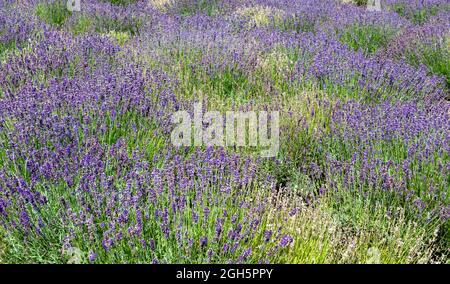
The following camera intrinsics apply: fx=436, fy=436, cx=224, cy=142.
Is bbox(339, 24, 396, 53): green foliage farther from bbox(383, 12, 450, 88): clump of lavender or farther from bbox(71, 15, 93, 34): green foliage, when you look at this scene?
bbox(71, 15, 93, 34): green foliage

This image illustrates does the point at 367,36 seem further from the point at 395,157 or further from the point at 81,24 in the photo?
the point at 81,24

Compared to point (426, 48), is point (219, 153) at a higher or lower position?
lower

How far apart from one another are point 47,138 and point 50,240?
660 millimetres

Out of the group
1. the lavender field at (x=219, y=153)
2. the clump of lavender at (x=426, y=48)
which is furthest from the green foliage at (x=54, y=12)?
the clump of lavender at (x=426, y=48)

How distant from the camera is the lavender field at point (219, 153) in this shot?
1891 millimetres

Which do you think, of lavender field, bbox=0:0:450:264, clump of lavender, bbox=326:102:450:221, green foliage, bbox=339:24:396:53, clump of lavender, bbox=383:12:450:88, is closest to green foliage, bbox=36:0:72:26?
lavender field, bbox=0:0:450:264

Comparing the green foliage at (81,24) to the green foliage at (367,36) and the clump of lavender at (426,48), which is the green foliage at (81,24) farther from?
the clump of lavender at (426,48)

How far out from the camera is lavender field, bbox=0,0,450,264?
1891mm

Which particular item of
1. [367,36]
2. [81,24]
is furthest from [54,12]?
[367,36]

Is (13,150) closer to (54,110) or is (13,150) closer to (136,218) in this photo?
(54,110)

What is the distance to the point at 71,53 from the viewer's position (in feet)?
12.6

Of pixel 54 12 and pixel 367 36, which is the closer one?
pixel 367 36

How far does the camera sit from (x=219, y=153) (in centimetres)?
246

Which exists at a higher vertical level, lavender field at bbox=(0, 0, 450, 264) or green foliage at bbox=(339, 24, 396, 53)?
green foliage at bbox=(339, 24, 396, 53)
